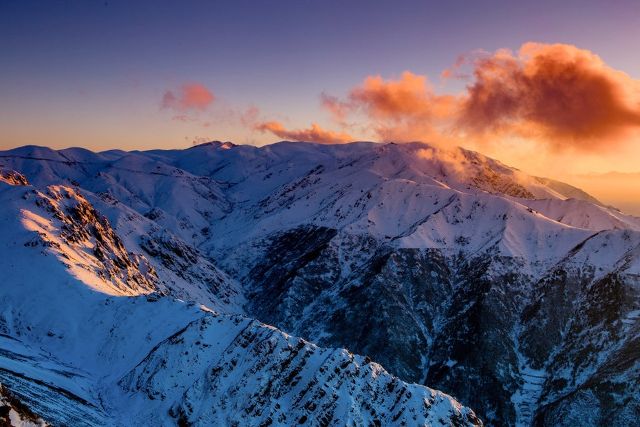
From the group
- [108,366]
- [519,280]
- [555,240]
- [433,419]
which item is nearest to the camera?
[433,419]

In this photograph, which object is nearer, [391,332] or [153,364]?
[153,364]

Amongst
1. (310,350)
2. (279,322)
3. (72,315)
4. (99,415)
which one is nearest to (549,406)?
(310,350)

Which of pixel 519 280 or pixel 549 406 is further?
pixel 519 280

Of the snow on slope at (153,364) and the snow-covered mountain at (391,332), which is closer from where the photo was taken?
the snow on slope at (153,364)

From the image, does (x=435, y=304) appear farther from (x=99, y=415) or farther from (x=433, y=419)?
(x=99, y=415)

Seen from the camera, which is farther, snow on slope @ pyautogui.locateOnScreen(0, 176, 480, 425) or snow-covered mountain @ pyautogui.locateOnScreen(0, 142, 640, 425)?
snow-covered mountain @ pyautogui.locateOnScreen(0, 142, 640, 425)

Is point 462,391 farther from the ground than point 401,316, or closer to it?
closer to it

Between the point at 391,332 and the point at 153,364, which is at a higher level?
the point at 391,332

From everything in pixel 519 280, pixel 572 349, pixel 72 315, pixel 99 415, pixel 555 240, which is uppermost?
pixel 555 240
